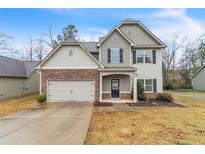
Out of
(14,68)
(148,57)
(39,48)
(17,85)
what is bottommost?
(17,85)

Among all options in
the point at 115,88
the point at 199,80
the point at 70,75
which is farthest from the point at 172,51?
the point at 70,75

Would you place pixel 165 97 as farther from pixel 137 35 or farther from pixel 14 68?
pixel 14 68

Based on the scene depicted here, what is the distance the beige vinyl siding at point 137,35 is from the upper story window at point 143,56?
0.91 m

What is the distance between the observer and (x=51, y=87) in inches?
731

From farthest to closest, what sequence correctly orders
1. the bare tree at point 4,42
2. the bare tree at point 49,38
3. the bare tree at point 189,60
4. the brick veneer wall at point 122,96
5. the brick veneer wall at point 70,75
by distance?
the bare tree at point 189,60
the bare tree at point 49,38
the bare tree at point 4,42
the brick veneer wall at point 122,96
the brick veneer wall at point 70,75

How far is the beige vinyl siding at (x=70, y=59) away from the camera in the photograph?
18312 mm

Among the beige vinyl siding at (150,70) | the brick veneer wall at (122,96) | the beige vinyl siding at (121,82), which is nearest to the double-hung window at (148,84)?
the beige vinyl siding at (150,70)

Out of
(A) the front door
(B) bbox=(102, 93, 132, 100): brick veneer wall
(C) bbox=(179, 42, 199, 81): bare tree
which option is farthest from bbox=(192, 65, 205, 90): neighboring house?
(A) the front door

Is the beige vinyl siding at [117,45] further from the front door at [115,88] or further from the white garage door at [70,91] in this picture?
the white garage door at [70,91]

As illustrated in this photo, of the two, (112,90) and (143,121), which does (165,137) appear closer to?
(143,121)

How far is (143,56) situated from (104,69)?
482 centimetres

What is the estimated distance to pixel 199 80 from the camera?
3909 cm
